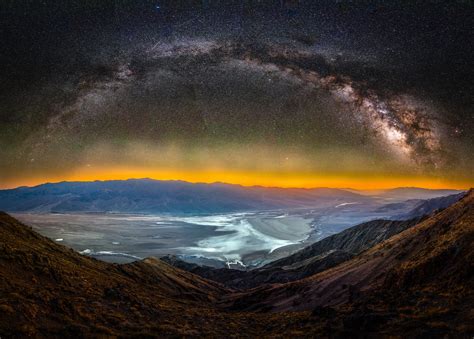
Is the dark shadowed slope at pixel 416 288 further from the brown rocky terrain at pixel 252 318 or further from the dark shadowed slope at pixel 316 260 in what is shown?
the dark shadowed slope at pixel 316 260

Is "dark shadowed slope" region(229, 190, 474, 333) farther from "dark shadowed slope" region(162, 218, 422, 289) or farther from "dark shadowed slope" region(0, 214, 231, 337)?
"dark shadowed slope" region(162, 218, 422, 289)

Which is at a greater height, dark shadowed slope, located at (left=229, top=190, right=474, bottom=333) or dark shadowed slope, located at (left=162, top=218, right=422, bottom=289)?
dark shadowed slope, located at (left=229, top=190, right=474, bottom=333)

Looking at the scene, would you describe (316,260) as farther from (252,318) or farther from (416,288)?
(416,288)

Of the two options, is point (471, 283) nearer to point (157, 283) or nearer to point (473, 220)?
Answer: point (473, 220)

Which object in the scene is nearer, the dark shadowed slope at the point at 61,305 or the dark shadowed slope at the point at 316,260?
the dark shadowed slope at the point at 61,305

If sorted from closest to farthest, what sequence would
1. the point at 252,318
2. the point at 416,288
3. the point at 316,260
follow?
the point at 416,288
the point at 252,318
the point at 316,260

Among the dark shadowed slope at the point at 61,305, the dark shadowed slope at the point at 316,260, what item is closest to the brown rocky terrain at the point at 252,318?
the dark shadowed slope at the point at 61,305

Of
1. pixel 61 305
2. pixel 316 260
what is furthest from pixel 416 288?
pixel 316 260

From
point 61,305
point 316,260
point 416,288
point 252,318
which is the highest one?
point 416,288

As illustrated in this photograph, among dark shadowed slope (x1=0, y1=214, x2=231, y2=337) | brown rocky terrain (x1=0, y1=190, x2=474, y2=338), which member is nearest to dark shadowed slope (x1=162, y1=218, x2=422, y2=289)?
brown rocky terrain (x1=0, y1=190, x2=474, y2=338)

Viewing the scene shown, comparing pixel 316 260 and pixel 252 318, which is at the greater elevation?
pixel 252 318

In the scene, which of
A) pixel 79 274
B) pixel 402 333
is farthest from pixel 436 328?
pixel 79 274
